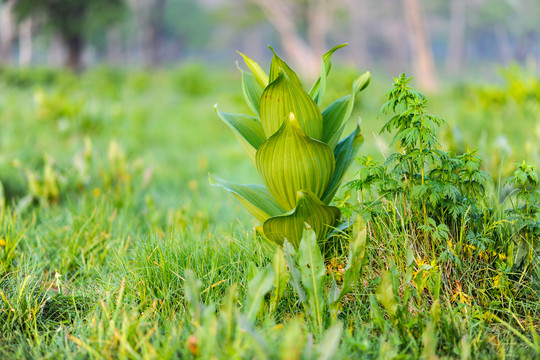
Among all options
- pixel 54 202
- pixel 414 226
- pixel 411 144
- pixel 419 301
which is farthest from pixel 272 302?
pixel 54 202

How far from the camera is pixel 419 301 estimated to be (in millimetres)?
1513

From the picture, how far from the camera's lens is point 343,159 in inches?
73.5

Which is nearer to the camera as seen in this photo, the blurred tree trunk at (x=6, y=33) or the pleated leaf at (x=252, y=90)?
the pleated leaf at (x=252, y=90)

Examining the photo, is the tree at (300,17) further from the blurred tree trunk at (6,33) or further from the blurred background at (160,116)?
the blurred tree trunk at (6,33)

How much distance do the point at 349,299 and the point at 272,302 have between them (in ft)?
1.04

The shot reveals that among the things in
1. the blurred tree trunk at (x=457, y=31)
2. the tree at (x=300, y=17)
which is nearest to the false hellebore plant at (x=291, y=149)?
the tree at (x=300, y=17)

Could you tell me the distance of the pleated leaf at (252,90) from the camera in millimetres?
1822

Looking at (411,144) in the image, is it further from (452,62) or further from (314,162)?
(452,62)

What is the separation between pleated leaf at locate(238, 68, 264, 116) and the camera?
1.82m

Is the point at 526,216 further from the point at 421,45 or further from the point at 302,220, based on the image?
the point at 421,45

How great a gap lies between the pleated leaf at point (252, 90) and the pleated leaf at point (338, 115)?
1.00 feet

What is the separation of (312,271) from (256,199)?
1.73ft

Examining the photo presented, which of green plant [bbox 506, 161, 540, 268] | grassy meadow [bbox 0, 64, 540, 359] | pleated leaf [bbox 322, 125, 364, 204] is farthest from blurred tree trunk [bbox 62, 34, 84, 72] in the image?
green plant [bbox 506, 161, 540, 268]

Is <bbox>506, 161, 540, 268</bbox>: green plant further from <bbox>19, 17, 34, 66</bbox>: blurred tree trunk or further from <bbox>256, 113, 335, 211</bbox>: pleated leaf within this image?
<bbox>19, 17, 34, 66</bbox>: blurred tree trunk
